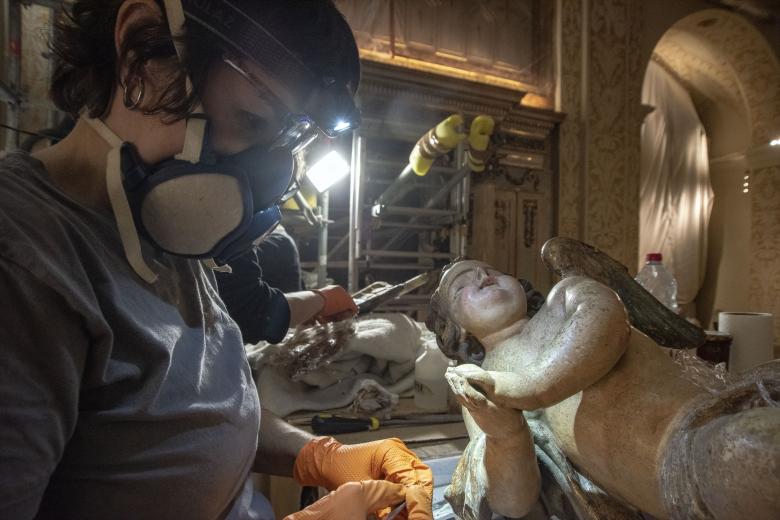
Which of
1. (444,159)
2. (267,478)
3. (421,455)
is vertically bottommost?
(267,478)

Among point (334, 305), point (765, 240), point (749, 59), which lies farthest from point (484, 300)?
point (749, 59)

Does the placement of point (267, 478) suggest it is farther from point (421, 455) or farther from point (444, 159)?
point (444, 159)

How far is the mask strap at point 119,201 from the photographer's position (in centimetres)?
75

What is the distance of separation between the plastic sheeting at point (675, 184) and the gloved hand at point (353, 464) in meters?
5.38

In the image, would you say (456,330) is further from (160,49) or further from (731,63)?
(731,63)

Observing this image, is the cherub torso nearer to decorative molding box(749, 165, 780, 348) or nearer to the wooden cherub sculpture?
the wooden cherub sculpture

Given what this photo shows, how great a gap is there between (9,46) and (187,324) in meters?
2.87

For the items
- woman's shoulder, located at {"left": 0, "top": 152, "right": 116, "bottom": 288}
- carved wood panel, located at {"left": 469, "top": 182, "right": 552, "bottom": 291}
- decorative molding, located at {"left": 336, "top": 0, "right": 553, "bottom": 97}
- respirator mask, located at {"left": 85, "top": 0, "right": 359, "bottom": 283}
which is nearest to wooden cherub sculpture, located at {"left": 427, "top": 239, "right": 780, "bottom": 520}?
respirator mask, located at {"left": 85, "top": 0, "right": 359, "bottom": 283}

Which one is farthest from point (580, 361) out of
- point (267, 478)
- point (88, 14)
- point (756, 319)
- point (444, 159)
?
point (444, 159)

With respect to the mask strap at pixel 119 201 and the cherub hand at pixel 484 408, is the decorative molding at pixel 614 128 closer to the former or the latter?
the cherub hand at pixel 484 408

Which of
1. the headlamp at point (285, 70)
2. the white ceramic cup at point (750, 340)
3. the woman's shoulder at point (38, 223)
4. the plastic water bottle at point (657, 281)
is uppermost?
the headlamp at point (285, 70)

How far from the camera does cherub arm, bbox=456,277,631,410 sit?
85 centimetres

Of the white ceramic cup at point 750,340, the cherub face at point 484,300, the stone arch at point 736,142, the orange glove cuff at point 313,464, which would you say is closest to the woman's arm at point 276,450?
the orange glove cuff at point 313,464

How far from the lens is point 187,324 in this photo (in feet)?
2.94
